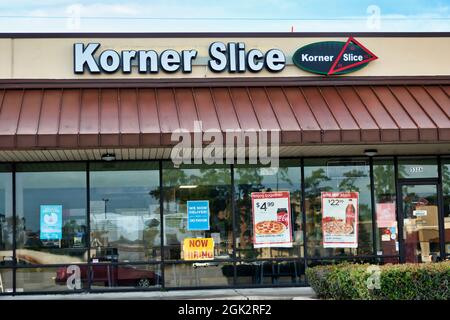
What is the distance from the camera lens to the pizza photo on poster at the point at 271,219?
45.2ft

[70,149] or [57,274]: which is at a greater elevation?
[70,149]

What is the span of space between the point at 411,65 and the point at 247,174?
14.3 ft

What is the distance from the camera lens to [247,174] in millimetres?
13867

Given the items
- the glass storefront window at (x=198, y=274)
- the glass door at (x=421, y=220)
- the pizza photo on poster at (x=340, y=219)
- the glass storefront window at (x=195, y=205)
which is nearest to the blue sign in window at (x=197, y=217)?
the glass storefront window at (x=195, y=205)

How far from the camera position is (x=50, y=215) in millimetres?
13328

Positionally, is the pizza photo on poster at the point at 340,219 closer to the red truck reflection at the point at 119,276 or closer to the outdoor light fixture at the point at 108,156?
the red truck reflection at the point at 119,276

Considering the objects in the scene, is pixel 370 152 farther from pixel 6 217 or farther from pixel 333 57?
pixel 6 217

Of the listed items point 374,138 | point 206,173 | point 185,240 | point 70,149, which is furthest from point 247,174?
point 70,149

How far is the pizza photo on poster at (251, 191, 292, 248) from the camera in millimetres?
13766

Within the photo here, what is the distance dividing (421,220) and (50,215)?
8077 millimetres

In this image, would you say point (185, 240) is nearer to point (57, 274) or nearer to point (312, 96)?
point (57, 274)

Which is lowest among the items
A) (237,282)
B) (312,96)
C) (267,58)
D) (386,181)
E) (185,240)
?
(237,282)

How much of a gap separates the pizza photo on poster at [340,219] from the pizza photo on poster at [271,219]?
83 centimetres

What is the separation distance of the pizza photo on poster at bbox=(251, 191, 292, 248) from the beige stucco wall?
2.67 meters
